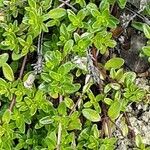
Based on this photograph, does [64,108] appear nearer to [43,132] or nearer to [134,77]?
[43,132]

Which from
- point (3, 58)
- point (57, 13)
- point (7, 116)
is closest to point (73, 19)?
point (57, 13)

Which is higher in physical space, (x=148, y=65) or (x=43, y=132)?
(x=148, y=65)

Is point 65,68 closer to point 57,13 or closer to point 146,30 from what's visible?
point 57,13

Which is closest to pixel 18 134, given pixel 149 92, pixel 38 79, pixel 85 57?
pixel 38 79

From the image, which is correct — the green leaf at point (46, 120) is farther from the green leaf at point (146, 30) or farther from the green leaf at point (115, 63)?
the green leaf at point (146, 30)

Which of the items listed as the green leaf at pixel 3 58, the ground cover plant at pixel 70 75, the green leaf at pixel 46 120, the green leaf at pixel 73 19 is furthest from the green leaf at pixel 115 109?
the green leaf at pixel 3 58

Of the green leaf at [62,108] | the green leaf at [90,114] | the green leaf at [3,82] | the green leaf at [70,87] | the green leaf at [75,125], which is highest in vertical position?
the green leaf at [3,82]
